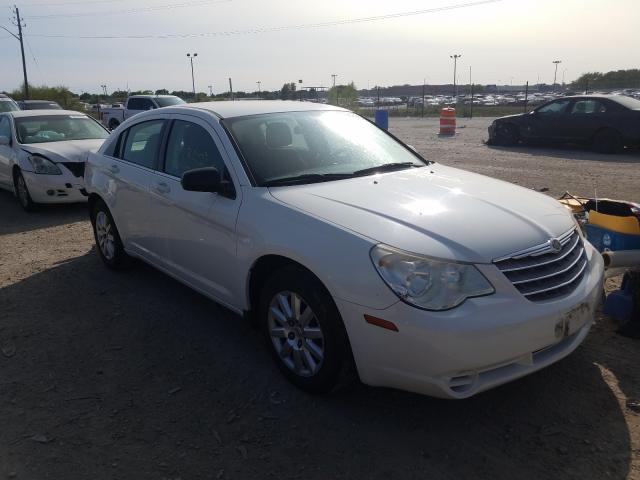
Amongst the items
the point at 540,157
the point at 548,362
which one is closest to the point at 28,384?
the point at 548,362

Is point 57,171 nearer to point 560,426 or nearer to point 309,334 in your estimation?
point 309,334

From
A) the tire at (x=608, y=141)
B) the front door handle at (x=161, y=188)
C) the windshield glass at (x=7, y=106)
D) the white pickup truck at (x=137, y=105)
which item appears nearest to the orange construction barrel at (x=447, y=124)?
the tire at (x=608, y=141)

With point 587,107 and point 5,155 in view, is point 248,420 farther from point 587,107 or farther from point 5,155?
point 587,107

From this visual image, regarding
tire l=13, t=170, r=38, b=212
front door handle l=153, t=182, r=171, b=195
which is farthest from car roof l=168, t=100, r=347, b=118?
tire l=13, t=170, r=38, b=212

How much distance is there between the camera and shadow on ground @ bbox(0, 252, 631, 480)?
109 inches

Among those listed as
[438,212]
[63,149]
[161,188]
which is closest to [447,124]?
[63,149]

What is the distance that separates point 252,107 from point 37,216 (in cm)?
565

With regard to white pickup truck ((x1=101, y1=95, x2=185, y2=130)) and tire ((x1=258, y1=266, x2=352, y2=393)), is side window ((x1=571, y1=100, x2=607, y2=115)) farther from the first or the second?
tire ((x1=258, y1=266, x2=352, y2=393))

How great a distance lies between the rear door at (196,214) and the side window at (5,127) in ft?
21.3

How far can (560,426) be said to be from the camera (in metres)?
3.01

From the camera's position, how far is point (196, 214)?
13.3 feet

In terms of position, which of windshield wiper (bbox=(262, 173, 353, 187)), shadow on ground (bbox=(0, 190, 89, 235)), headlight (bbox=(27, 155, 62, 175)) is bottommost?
shadow on ground (bbox=(0, 190, 89, 235))

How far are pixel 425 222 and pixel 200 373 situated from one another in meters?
1.80

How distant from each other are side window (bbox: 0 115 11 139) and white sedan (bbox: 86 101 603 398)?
6.19 meters
